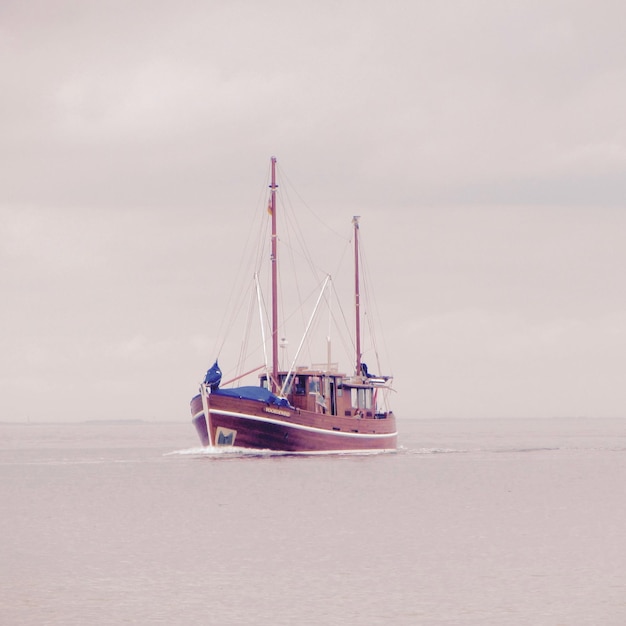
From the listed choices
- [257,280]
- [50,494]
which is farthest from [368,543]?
[257,280]

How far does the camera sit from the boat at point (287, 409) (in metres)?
83.4

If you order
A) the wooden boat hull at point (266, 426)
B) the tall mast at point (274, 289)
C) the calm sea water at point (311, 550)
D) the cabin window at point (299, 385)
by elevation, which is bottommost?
the calm sea water at point (311, 550)

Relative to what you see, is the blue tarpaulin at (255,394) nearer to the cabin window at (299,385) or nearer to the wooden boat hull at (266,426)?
the wooden boat hull at (266,426)

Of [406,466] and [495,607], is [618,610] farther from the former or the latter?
[406,466]

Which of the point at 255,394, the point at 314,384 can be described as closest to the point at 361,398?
the point at 314,384

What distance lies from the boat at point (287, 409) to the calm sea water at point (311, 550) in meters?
5.37

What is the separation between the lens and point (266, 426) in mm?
83438

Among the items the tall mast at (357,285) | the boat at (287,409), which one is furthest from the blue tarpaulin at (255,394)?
the tall mast at (357,285)

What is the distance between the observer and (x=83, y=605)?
93.9ft

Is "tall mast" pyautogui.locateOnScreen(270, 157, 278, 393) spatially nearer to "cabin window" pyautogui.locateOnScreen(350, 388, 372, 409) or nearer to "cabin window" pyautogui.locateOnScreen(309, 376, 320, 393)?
"cabin window" pyautogui.locateOnScreen(309, 376, 320, 393)

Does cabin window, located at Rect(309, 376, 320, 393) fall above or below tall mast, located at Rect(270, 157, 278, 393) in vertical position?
below

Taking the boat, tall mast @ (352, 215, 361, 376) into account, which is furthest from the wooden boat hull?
tall mast @ (352, 215, 361, 376)

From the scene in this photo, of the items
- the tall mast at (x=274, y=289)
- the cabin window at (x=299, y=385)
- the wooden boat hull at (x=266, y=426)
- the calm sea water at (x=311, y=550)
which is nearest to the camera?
the calm sea water at (x=311, y=550)

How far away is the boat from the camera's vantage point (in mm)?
83375
